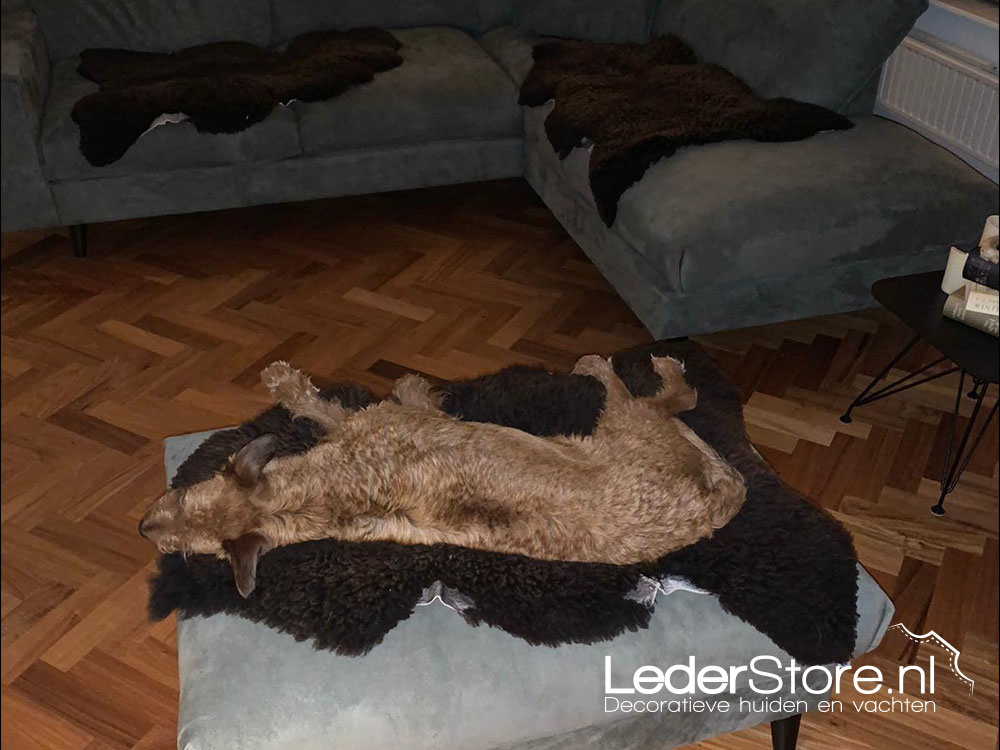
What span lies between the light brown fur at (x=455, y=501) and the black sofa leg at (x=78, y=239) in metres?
1.98

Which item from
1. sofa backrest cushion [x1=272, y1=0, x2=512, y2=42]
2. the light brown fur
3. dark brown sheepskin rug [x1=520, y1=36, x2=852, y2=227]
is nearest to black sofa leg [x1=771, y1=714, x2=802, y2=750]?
the light brown fur

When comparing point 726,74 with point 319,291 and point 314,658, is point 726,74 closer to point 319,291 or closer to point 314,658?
point 319,291

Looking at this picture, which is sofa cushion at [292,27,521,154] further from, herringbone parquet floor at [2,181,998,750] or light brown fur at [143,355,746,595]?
light brown fur at [143,355,746,595]

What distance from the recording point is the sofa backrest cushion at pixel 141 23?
3.41 m

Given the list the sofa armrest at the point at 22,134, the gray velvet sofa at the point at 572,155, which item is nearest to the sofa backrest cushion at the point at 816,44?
the gray velvet sofa at the point at 572,155

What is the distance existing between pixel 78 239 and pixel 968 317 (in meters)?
2.80

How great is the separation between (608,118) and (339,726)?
2.06m

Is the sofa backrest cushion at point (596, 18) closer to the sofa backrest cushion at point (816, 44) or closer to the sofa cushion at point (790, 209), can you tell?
the sofa backrest cushion at point (816, 44)

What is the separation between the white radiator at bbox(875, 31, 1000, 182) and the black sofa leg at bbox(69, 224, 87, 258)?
2.93 metres

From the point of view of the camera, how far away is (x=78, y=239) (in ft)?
10.6

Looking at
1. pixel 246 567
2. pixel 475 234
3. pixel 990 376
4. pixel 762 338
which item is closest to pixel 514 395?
pixel 246 567

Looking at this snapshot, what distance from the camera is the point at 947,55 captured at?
3.05 m

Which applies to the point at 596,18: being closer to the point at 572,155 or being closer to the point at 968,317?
the point at 572,155

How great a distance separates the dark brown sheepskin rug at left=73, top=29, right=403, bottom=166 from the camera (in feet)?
9.73
